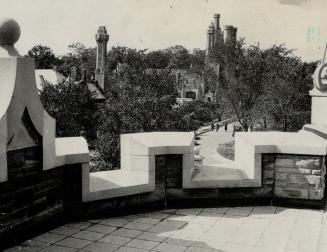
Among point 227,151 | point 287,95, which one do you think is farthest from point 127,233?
point 227,151

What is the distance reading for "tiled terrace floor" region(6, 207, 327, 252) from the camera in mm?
4762

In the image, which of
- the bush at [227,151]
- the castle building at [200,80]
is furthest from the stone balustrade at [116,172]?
the castle building at [200,80]

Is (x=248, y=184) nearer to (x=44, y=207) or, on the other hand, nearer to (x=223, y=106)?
(x=44, y=207)

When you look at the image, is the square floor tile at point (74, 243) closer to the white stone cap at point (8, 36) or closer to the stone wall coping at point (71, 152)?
the stone wall coping at point (71, 152)

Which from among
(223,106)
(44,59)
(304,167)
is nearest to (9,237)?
(304,167)

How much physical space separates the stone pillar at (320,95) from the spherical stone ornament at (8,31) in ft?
14.5

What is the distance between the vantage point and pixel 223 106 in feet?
106

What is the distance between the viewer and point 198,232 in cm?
524

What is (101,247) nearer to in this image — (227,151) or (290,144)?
(290,144)

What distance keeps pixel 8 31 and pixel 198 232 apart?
Result: 2.88 m

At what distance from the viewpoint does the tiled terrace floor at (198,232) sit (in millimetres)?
4762

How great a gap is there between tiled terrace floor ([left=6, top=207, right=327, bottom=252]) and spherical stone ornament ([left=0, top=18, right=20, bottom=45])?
2.02 m

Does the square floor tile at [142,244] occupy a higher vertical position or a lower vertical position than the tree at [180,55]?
lower

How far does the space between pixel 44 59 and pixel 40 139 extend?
7416 cm
